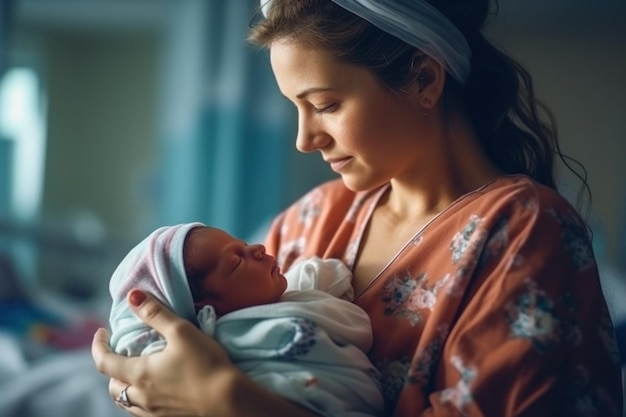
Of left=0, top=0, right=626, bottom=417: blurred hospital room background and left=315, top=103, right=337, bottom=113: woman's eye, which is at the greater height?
left=315, top=103, right=337, bottom=113: woman's eye

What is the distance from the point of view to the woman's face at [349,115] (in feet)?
3.41

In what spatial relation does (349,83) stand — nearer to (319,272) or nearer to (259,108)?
(319,272)

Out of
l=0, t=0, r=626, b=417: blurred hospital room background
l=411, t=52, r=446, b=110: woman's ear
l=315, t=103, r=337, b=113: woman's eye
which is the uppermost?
l=411, t=52, r=446, b=110: woman's ear

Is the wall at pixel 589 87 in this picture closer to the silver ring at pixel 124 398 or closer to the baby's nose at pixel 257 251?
the baby's nose at pixel 257 251

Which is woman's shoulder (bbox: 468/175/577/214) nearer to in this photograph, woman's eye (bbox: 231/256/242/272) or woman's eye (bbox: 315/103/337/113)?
woman's eye (bbox: 315/103/337/113)

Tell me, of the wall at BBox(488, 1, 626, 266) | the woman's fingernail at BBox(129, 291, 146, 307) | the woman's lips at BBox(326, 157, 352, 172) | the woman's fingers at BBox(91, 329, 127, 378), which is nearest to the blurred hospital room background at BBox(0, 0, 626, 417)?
the wall at BBox(488, 1, 626, 266)

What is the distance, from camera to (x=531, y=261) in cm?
95

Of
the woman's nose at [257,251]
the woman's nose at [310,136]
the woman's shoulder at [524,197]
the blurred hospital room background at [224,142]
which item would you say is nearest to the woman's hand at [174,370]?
the woman's nose at [257,251]

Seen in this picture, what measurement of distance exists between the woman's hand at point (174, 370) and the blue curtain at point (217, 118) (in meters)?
2.03

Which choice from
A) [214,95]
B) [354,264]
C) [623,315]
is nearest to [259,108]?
[214,95]

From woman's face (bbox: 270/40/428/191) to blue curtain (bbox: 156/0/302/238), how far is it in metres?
1.95

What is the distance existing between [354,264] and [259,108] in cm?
201

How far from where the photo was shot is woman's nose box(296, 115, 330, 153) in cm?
108

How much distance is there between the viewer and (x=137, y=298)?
1.00 metres
